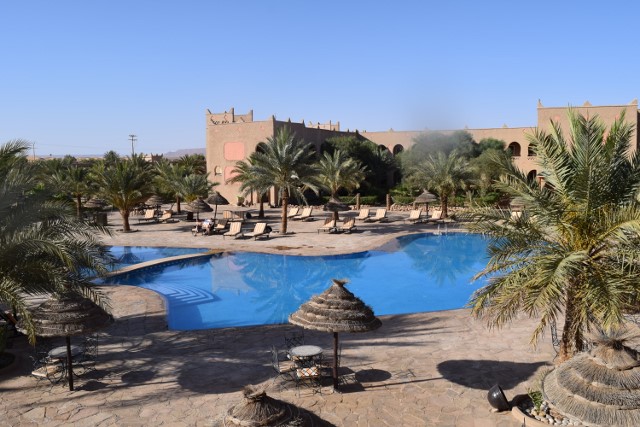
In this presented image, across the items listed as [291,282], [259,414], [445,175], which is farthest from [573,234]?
[445,175]

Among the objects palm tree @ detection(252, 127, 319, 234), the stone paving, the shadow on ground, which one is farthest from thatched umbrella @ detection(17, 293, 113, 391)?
palm tree @ detection(252, 127, 319, 234)

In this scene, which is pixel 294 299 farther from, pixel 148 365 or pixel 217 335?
pixel 148 365

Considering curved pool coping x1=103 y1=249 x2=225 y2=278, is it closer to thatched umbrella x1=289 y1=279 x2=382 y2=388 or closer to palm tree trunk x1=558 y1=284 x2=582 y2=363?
thatched umbrella x1=289 y1=279 x2=382 y2=388

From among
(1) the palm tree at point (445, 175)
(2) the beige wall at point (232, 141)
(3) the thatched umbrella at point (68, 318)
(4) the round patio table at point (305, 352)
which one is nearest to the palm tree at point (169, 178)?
(2) the beige wall at point (232, 141)

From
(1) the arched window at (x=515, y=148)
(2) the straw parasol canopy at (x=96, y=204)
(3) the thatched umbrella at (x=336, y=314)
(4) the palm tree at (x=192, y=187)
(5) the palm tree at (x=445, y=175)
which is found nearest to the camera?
(3) the thatched umbrella at (x=336, y=314)

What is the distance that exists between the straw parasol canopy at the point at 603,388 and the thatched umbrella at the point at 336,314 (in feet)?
9.41

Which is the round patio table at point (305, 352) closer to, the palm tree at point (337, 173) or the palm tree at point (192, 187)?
the palm tree at point (337, 173)

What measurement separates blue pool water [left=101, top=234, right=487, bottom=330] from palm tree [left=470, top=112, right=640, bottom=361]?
297 inches

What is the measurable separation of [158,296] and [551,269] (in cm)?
1100

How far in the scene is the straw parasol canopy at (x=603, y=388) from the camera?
544 cm

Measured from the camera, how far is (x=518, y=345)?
1054cm

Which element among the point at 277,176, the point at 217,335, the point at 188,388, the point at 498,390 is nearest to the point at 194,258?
the point at 277,176

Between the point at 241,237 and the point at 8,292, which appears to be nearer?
the point at 8,292

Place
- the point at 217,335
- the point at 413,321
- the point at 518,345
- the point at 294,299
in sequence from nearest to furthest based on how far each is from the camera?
the point at 518,345 < the point at 217,335 < the point at 413,321 < the point at 294,299
